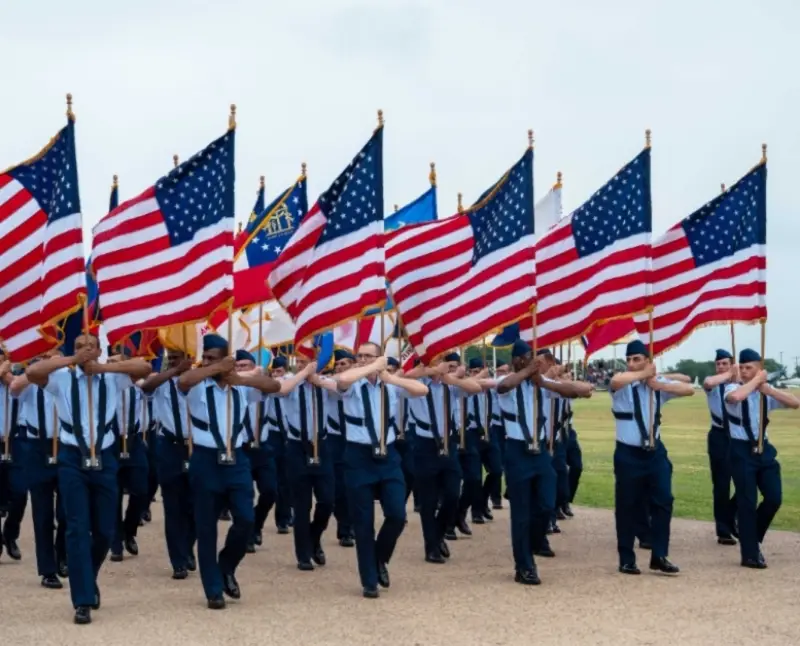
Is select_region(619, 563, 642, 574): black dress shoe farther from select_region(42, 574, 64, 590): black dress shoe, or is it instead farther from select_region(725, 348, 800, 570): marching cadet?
select_region(42, 574, 64, 590): black dress shoe

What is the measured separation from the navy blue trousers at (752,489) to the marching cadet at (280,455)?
5.10m

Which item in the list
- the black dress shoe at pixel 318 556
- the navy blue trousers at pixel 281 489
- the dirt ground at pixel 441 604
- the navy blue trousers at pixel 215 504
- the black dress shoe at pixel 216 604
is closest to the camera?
the dirt ground at pixel 441 604

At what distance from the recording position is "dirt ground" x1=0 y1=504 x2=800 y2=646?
8953 millimetres

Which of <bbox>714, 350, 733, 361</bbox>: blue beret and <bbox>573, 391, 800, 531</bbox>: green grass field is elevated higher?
<bbox>714, 350, 733, 361</bbox>: blue beret

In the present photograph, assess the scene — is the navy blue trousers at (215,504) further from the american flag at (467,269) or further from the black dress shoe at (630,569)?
the black dress shoe at (630,569)

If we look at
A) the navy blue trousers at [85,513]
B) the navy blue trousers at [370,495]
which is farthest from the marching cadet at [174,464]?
the navy blue trousers at [370,495]

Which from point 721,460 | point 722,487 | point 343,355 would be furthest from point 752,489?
point 343,355

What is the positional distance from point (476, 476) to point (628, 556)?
3.34m

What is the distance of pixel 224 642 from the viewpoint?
8.73 meters

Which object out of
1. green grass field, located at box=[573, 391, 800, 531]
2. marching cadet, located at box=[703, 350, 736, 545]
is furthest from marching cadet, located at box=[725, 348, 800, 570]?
green grass field, located at box=[573, 391, 800, 531]

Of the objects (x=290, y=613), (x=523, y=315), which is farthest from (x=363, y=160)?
(x=290, y=613)

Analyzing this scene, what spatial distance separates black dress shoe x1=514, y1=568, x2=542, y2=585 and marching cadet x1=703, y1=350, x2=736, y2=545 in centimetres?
340

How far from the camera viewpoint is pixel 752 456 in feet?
40.6

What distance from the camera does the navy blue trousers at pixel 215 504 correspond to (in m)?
10.2
